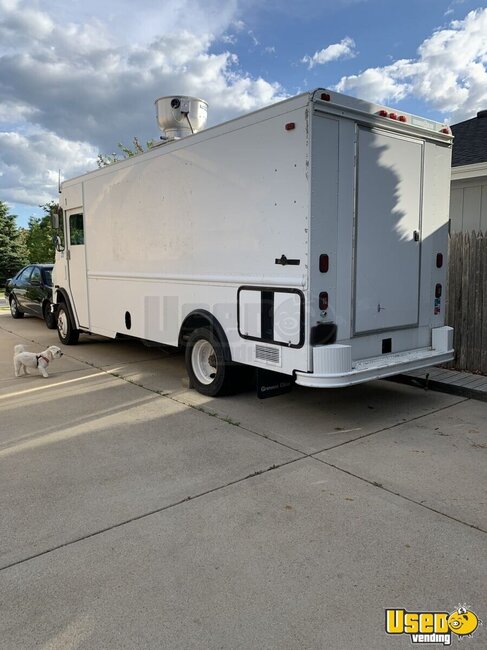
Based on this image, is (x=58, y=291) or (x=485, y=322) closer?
(x=485, y=322)

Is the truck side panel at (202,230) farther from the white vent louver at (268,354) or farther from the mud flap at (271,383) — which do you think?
the mud flap at (271,383)

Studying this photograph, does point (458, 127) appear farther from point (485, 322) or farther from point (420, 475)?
→ point (420, 475)

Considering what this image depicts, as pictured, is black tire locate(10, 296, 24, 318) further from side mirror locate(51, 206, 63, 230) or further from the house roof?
the house roof

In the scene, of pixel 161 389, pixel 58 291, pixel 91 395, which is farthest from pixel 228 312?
pixel 58 291

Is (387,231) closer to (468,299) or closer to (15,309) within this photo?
(468,299)

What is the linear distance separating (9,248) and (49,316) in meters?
21.0

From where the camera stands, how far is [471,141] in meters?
9.86

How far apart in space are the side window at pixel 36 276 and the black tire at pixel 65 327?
10.0ft

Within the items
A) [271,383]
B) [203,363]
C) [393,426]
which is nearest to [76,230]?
[203,363]

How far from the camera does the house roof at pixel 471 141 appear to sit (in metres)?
8.88

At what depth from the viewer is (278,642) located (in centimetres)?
233

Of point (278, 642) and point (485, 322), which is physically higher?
point (485, 322)

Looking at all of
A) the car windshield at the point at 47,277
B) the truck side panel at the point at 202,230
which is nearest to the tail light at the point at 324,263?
the truck side panel at the point at 202,230

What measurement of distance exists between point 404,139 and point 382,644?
15.1 ft
